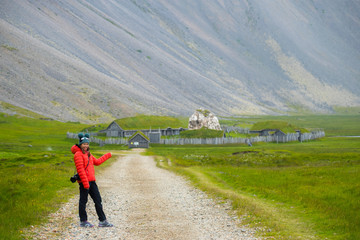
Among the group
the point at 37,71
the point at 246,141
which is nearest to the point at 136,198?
the point at 246,141

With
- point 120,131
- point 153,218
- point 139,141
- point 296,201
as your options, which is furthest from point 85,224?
point 120,131

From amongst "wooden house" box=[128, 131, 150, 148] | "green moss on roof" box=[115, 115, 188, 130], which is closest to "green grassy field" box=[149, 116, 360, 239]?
"wooden house" box=[128, 131, 150, 148]

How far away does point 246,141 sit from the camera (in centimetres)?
7981

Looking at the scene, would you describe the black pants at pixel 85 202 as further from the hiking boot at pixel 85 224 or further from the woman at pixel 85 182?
the hiking boot at pixel 85 224

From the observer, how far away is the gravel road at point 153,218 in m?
12.8

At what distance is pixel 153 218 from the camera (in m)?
15.0

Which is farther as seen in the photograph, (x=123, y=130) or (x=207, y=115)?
(x=207, y=115)

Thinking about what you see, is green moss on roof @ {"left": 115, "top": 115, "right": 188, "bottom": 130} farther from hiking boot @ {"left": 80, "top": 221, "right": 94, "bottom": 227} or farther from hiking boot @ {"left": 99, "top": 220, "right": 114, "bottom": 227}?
hiking boot @ {"left": 99, "top": 220, "right": 114, "bottom": 227}

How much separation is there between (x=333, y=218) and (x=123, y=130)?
70047 millimetres

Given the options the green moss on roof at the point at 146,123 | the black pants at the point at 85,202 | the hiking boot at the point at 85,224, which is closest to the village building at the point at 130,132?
the green moss on roof at the point at 146,123

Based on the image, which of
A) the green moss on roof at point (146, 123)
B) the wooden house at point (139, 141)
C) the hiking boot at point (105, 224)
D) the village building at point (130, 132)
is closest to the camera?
the hiking boot at point (105, 224)

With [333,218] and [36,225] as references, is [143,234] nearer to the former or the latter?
[36,225]

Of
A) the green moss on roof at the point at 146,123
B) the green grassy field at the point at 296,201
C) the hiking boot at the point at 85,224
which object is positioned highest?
the green moss on roof at the point at 146,123

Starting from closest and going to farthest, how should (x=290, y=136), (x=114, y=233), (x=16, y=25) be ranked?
(x=114, y=233)
(x=290, y=136)
(x=16, y=25)
